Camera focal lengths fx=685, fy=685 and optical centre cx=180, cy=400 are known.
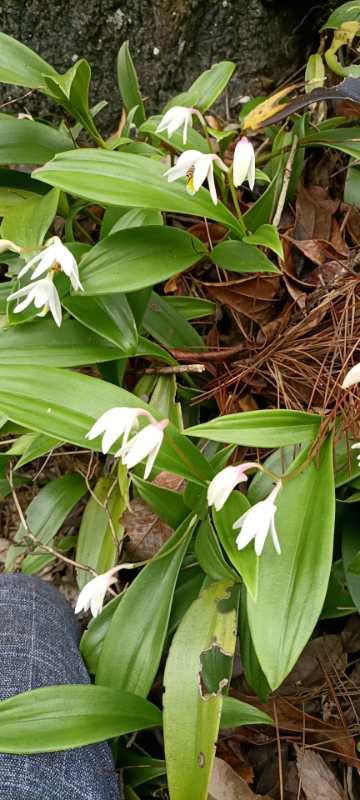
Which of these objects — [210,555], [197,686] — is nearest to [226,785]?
[197,686]

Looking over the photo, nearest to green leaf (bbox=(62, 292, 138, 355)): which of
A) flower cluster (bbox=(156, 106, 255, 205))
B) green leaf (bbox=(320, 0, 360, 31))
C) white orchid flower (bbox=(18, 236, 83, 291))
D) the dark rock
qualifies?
white orchid flower (bbox=(18, 236, 83, 291))

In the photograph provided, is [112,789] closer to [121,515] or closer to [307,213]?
[121,515]

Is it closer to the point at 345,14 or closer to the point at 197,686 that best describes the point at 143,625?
the point at 197,686

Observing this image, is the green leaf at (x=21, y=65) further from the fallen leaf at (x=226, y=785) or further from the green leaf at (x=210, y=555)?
the fallen leaf at (x=226, y=785)

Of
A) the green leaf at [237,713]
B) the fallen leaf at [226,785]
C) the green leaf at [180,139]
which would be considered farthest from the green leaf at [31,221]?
the fallen leaf at [226,785]

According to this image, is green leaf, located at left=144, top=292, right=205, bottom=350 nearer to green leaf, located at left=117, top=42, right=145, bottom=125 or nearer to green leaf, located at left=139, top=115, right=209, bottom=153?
green leaf, located at left=139, top=115, right=209, bottom=153

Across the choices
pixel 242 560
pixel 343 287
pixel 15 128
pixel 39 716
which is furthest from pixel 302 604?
pixel 15 128

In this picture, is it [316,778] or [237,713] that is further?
[316,778]
